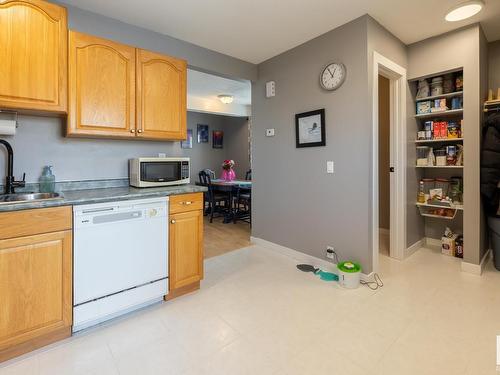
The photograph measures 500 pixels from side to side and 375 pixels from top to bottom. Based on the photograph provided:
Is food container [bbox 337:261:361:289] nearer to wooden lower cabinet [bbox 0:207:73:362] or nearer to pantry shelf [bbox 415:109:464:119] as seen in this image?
pantry shelf [bbox 415:109:464:119]

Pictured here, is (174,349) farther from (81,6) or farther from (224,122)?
(224,122)

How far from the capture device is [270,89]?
329 centimetres

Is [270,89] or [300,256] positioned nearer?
[300,256]

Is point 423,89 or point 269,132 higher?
point 423,89

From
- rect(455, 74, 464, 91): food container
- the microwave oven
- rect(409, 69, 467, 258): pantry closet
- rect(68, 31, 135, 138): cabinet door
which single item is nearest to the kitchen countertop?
the microwave oven

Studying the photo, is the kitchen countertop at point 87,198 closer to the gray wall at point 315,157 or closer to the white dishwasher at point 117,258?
the white dishwasher at point 117,258

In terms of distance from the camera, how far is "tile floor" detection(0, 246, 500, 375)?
57.0 inches

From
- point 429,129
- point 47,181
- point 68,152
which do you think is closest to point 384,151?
point 429,129

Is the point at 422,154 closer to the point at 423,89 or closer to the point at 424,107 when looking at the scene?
the point at 424,107

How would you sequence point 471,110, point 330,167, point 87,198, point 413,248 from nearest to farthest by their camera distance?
point 87,198
point 471,110
point 330,167
point 413,248

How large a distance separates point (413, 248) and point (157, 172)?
3096 millimetres

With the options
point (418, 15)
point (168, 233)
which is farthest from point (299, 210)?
point (418, 15)

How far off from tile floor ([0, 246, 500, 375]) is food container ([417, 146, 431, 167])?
1.32m

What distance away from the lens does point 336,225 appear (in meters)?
2.67
